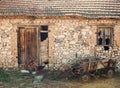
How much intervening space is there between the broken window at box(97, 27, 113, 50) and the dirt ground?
202 cm

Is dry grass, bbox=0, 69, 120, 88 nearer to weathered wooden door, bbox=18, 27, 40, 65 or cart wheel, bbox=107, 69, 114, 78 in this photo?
cart wheel, bbox=107, 69, 114, 78

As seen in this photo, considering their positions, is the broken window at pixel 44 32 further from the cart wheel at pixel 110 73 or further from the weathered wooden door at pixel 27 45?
the cart wheel at pixel 110 73

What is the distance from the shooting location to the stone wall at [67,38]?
55.4 ft

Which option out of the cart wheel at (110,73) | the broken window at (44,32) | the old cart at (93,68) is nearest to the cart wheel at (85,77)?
the old cart at (93,68)

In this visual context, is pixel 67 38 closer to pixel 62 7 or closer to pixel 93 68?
pixel 62 7

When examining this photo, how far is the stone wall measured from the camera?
16.9 metres

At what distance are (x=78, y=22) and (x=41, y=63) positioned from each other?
321 cm

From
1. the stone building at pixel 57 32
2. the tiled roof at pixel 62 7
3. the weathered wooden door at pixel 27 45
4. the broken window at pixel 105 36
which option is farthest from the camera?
the weathered wooden door at pixel 27 45

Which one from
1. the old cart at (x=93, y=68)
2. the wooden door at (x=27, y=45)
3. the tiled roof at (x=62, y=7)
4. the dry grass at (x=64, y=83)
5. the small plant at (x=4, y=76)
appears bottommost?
the dry grass at (x=64, y=83)

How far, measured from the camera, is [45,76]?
16.6 meters

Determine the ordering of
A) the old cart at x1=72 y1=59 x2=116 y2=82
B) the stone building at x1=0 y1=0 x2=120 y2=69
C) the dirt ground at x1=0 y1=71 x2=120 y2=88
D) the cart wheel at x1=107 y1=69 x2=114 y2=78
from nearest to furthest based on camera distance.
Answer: the dirt ground at x1=0 y1=71 x2=120 y2=88 < the old cart at x1=72 y1=59 x2=116 y2=82 < the cart wheel at x1=107 y1=69 x2=114 y2=78 < the stone building at x1=0 y1=0 x2=120 y2=69

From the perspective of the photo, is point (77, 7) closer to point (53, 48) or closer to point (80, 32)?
point (80, 32)

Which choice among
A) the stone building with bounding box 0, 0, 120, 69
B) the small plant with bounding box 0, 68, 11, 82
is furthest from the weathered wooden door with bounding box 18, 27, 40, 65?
the small plant with bounding box 0, 68, 11, 82

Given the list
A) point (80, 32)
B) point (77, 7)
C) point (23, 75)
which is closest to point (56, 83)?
point (23, 75)
